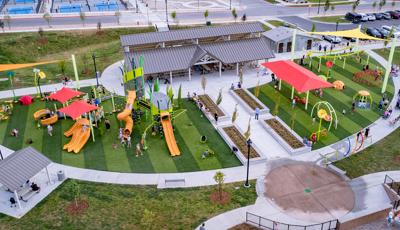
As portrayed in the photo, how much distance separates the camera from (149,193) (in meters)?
29.2

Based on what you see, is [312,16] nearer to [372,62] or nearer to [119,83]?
[372,62]

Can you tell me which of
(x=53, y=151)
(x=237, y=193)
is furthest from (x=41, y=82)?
(x=237, y=193)

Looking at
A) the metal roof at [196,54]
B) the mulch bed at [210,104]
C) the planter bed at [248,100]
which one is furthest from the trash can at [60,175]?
the planter bed at [248,100]

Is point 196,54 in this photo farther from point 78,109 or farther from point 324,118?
point 324,118

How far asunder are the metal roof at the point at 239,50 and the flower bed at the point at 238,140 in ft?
45.2

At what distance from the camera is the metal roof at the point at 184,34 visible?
4994 cm

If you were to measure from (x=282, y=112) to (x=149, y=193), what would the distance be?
1871 cm

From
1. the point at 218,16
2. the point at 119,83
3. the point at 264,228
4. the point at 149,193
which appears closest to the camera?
the point at 264,228

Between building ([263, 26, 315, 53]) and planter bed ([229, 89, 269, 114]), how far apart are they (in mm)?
15294

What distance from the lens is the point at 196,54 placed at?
1921 inches

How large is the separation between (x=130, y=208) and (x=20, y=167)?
8.79 meters

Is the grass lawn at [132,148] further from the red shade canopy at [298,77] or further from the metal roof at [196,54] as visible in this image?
the red shade canopy at [298,77]

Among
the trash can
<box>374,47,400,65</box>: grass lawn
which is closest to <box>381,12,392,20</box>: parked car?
<box>374,47,400,65</box>: grass lawn

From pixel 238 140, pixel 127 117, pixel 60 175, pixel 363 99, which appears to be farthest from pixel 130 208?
pixel 363 99
